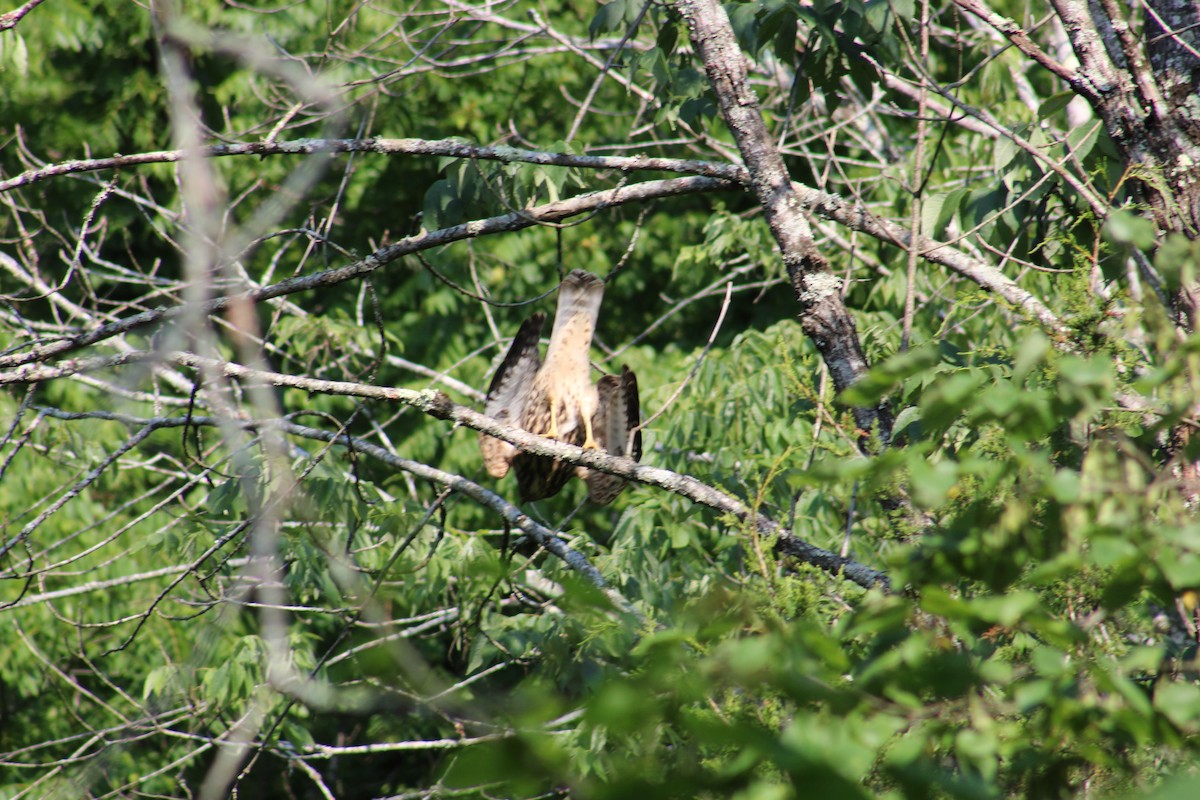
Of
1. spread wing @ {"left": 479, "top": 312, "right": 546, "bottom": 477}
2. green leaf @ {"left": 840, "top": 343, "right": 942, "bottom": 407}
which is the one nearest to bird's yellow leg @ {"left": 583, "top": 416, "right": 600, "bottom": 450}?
spread wing @ {"left": 479, "top": 312, "right": 546, "bottom": 477}

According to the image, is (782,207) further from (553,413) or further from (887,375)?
(553,413)

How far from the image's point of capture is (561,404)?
4.52m

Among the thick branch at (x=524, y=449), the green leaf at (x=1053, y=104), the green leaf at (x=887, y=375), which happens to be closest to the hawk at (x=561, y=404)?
the thick branch at (x=524, y=449)

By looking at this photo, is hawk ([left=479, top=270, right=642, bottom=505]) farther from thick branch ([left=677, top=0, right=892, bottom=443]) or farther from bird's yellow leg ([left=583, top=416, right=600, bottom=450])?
thick branch ([left=677, top=0, right=892, bottom=443])

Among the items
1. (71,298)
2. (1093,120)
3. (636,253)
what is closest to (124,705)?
(71,298)

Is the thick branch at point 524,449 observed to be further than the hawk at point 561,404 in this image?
No

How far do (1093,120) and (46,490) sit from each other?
6042 mm

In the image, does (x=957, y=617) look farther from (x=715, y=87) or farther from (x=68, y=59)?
(x=68, y=59)

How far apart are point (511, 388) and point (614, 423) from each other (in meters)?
0.49

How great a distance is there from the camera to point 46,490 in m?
6.35

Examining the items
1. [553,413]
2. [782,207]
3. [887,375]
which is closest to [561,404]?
[553,413]

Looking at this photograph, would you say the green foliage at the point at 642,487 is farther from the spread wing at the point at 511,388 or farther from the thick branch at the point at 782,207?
the spread wing at the point at 511,388

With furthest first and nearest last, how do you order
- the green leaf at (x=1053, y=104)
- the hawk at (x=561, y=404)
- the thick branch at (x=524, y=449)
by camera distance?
1. the hawk at (x=561, y=404)
2. the green leaf at (x=1053, y=104)
3. the thick branch at (x=524, y=449)

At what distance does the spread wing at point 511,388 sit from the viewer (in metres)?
4.40
